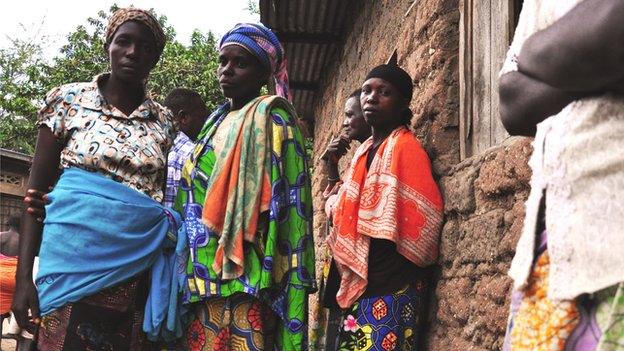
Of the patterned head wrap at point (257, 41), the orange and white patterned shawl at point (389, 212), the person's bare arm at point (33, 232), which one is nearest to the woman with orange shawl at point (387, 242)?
the orange and white patterned shawl at point (389, 212)

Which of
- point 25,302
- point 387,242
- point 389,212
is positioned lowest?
point 25,302

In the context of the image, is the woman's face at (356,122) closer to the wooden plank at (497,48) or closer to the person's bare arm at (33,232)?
the wooden plank at (497,48)

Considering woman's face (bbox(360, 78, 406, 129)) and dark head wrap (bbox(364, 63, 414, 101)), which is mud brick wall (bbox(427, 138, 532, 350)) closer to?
woman's face (bbox(360, 78, 406, 129))

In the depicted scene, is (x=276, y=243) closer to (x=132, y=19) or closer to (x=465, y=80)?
(x=132, y=19)

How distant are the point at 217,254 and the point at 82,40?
1718cm

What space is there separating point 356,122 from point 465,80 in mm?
1121

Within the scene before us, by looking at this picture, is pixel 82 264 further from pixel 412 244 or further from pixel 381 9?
pixel 381 9

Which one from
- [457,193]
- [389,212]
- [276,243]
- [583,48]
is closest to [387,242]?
[389,212]

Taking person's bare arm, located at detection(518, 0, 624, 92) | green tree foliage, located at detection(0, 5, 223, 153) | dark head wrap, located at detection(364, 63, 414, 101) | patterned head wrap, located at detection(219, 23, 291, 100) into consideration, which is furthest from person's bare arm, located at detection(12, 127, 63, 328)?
green tree foliage, located at detection(0, 5, 223, 153)

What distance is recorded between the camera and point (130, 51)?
8.92 feet

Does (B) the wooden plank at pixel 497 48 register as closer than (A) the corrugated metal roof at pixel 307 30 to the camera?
Yes

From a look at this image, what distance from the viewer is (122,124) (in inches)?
105

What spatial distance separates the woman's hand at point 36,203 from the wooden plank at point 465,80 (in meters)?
1.92

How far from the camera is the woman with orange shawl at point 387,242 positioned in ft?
10.3
